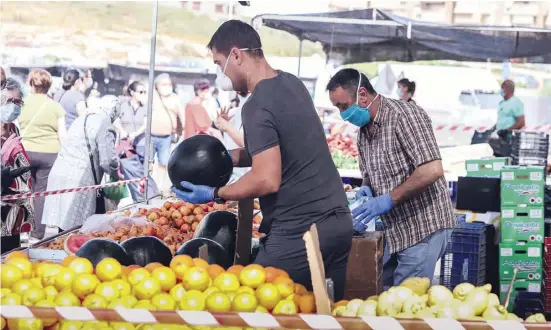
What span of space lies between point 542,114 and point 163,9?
12.9 m

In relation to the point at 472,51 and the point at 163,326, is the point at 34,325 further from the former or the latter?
the point at 472,51

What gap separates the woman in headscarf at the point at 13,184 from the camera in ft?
21.0

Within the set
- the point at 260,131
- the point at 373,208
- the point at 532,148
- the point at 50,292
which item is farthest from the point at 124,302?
the point at 532,148

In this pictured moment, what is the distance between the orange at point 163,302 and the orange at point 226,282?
0.64 feet

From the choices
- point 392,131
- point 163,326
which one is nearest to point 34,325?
point 163,326

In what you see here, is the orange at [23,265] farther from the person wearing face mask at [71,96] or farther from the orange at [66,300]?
the person wearing face mask at [71,96]

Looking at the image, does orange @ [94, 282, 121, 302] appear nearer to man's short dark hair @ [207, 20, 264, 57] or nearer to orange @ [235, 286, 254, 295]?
orange @ [235, 286, 254, 295]

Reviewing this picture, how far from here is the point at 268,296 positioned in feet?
10.1

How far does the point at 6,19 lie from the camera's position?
25.8 metres

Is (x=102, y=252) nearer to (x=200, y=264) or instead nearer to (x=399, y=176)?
(x=200, y=264)

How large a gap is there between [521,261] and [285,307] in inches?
193

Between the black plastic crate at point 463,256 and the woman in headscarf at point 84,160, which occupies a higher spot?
the woman in headscarf at point 84,160

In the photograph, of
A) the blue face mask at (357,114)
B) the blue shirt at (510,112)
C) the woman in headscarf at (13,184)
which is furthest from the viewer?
the blue shirt at (510,112)

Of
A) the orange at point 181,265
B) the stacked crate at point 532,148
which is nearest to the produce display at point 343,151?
the stacked crate at point 532,148
